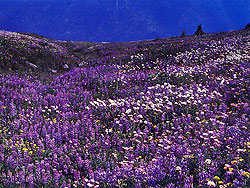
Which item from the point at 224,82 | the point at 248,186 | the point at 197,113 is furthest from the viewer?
the point at 224,82

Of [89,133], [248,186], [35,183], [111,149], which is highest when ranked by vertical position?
[89,133]

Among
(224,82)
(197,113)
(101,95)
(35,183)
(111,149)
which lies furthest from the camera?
(224,82)

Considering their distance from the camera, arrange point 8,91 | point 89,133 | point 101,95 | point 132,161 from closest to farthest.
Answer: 1. point 132,161
2. point 89,133
3. point 8,91
4. point 101,95

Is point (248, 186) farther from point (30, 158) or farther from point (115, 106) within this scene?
point (115, 106)

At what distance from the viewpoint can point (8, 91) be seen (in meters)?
7.72

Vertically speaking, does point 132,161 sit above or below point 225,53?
below

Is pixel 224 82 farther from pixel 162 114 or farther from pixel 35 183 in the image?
pixel 35 183

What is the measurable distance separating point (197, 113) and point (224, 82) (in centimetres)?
369

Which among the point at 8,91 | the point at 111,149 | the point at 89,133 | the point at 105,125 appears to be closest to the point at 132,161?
the point at 111,149

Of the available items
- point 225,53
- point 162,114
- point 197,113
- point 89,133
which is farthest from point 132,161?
point 225,53

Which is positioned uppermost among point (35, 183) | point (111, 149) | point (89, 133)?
point (89, 133)

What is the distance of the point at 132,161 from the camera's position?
4.17m

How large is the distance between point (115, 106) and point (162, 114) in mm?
1554

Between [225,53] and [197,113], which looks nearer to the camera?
[197,113]
